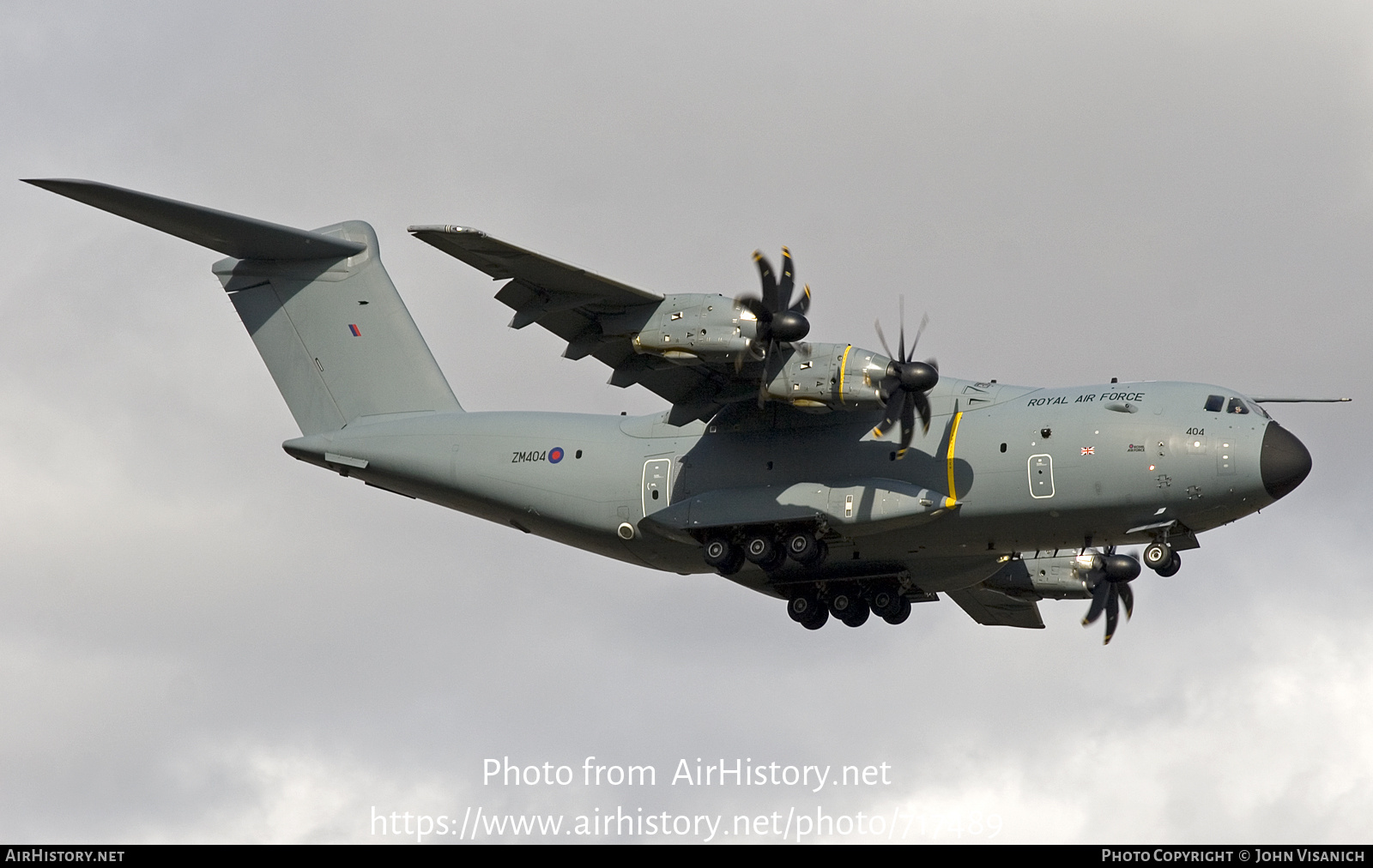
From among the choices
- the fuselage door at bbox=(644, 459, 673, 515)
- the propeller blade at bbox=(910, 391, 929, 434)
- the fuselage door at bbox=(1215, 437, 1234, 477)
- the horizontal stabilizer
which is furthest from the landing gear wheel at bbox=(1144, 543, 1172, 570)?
the horizontal stabilizer

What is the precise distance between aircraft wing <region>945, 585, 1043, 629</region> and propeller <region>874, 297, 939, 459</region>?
200 inches

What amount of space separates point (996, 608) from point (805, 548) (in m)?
5.44

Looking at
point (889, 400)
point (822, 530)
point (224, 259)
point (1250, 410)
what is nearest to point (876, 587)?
point (822, 530)

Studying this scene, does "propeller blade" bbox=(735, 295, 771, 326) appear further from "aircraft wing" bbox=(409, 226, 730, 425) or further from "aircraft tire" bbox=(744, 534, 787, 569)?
"aircraft tire" bbox=(744, 534, 787, 569)

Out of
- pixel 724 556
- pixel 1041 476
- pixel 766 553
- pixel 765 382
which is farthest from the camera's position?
pixel 724 556

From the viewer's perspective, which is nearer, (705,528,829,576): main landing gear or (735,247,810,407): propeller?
(735,247,810,407): propeller

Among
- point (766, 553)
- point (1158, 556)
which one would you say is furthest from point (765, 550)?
point (1158, 556)

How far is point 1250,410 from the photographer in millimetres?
18422

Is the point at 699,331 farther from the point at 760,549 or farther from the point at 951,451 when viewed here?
the point at 951,451

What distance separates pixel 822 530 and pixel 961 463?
62.3 inches

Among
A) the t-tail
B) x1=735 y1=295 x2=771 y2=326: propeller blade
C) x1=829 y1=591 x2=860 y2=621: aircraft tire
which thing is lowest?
x1=829 y1=591 x2=860 y2=621: aircraft tire

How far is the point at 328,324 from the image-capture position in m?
22.3

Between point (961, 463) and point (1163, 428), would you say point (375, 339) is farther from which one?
point (1163, 428)

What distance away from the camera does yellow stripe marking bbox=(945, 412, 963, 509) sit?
61.3 feet
